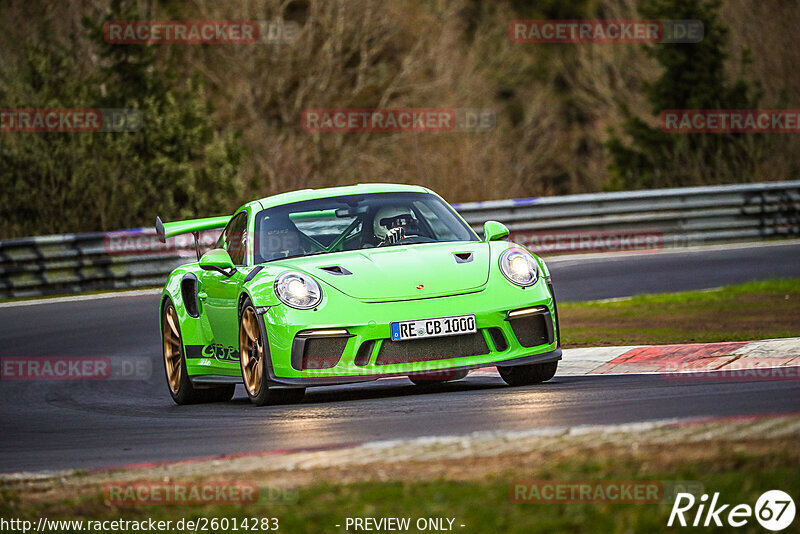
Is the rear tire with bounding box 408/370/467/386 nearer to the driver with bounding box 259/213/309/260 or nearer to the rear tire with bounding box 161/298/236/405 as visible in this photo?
the driver with bounding box 259/213/309/260

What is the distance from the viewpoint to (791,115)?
2731cm

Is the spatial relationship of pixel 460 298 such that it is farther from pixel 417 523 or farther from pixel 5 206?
pixel 5 206

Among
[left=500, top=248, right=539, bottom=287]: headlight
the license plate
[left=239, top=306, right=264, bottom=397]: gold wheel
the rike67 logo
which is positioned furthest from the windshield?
the rike67 logo

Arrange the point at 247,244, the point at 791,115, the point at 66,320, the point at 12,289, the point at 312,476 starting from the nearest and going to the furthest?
the point at 312,476, the point at 247,244, the point at 66,320, the point at 12,289, the point at 791,115

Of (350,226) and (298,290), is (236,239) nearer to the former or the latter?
(350,226)

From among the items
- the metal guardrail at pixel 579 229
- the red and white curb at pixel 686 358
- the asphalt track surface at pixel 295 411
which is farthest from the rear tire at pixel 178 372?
the metal guardrail at pixel 579 229

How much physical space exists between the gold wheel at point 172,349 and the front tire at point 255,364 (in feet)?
4.80

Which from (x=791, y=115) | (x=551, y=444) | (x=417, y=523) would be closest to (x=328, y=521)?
(x=417, y=523)

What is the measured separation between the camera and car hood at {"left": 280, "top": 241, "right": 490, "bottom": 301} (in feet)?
28.4

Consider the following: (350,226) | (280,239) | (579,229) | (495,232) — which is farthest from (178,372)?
(579,229)

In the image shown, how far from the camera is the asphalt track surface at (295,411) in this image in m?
6.74

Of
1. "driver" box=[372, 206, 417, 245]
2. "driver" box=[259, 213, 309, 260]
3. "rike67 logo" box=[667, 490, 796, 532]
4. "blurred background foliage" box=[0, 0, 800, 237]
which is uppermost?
"rike67 logo" box=[667, 490, 796, 532]

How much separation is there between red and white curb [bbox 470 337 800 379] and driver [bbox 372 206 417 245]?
1.64m

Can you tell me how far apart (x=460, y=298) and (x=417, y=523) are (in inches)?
161
